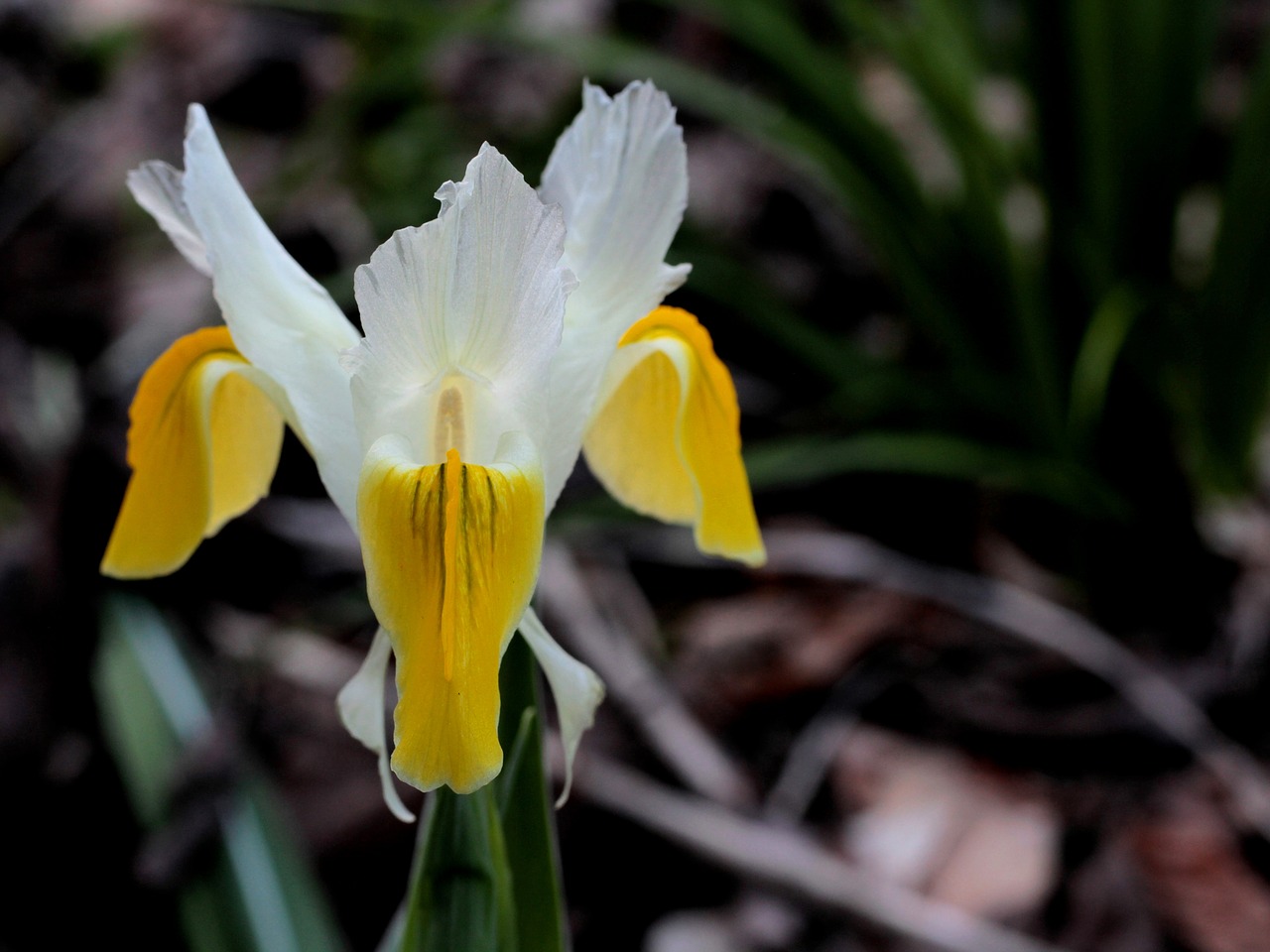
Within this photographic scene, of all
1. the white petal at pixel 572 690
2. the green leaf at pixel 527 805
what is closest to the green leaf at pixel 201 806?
the green leaf at pixel 527 805

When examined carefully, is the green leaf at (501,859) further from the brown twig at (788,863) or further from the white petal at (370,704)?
the brown twig at (788,863)

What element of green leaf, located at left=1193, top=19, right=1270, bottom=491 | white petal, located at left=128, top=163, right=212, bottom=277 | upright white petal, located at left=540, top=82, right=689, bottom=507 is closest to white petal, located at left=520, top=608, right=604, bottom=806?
upright white petal, located at left=540, top=82, right=689, bottom=507

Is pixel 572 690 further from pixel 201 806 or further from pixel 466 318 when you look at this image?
pixel 201 806

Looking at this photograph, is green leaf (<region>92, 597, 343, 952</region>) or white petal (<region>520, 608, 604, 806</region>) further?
green leaf (<region>92, 597, 343, 952</region>)

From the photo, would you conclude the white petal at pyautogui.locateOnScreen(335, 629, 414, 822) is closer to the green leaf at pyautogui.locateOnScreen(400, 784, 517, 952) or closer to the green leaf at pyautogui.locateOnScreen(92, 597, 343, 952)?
the green leaf at pyautogui.locateOnScreen(400, 784, 517, 952)

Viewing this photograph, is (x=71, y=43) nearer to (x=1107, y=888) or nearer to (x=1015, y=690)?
(x=1015, y=690)

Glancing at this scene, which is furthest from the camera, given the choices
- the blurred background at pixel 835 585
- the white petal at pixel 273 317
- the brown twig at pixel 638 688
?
the brown twig at pixel 638 688
